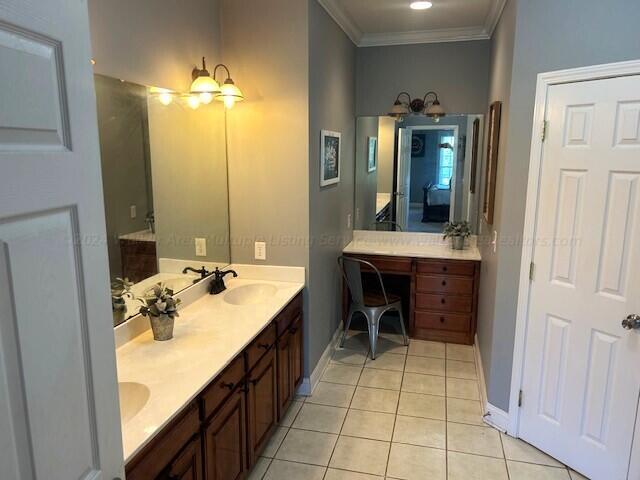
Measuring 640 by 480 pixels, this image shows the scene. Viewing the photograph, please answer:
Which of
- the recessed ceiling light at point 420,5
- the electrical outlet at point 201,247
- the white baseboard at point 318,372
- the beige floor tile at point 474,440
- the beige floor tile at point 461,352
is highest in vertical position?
the recessed ceiling light at point 420,5

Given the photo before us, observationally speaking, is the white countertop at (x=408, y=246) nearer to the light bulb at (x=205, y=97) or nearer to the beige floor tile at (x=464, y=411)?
the beige floor tile at (x=464, y=411)

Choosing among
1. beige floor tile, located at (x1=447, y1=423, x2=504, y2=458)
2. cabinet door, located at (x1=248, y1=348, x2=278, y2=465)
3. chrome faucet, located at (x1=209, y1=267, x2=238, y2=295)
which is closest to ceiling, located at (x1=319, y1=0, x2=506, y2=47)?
chrome faucet, located at (x1=209, y1=267, x2=238, y2=295)

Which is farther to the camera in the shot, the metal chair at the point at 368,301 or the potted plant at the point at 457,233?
the potted plant at the point at 457,233

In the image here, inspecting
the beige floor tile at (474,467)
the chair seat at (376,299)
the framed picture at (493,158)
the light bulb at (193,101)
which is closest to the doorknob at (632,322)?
the beige floor tile at (474,467)

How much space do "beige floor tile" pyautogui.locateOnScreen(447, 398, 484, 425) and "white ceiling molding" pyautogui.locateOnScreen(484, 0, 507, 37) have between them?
2.64m

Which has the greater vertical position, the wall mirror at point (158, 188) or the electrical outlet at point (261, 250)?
the wall mirror at point (158, 188)

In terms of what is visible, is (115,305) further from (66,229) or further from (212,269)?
(66,229)

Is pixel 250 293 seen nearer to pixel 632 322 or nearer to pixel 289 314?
pixel 289 314

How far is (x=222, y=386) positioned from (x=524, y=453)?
180cm

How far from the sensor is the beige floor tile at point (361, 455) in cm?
246

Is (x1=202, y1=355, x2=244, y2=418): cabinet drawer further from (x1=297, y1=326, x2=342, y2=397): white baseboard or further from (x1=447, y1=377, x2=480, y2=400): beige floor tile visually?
(x1=447, y1=377, x2=480, y2=400): beige floor tile

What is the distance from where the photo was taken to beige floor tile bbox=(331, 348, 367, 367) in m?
3.71

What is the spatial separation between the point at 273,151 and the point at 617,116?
5.99 feet

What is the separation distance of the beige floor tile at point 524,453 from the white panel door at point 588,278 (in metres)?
0.05
